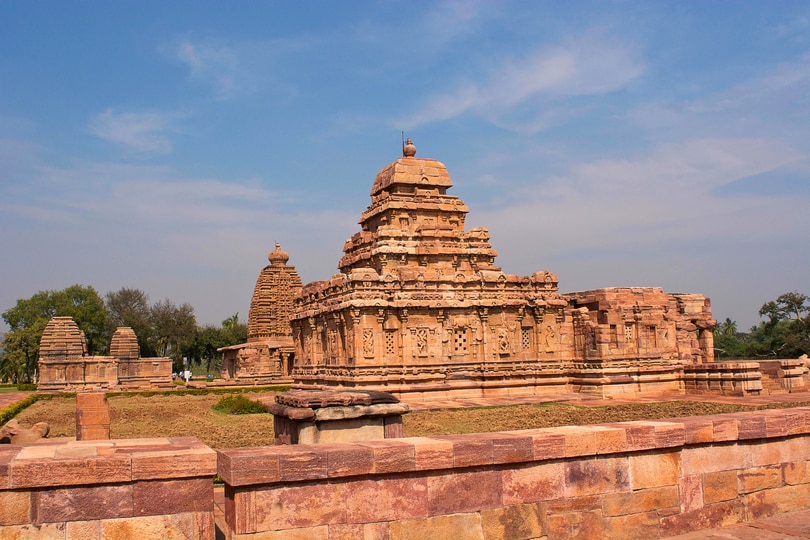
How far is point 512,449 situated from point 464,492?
0.48 metres

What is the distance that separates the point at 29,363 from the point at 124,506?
52635mm

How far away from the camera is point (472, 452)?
5.53 meters

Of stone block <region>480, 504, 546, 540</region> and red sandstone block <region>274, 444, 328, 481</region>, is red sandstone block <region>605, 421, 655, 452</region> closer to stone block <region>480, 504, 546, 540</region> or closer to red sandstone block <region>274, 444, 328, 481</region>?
stone block <region>480, 504, 546, 540</region>

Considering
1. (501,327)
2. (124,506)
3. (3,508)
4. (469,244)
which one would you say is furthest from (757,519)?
(469,244)

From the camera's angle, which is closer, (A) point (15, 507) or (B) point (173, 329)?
(A) point (15, 507)

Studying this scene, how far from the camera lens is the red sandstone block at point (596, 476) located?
5.91 meters

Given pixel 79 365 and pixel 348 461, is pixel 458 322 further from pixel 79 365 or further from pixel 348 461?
pixel 348 461

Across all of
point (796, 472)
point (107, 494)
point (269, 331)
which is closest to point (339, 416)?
point (107, 494)

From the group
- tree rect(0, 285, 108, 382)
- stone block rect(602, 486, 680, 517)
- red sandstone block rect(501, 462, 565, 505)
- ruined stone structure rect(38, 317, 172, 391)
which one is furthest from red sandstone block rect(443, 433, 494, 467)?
tree rect(0, 285, 108, 382)

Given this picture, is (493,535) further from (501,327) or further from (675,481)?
(501,327)

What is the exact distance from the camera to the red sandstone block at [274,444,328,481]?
5.00 metres

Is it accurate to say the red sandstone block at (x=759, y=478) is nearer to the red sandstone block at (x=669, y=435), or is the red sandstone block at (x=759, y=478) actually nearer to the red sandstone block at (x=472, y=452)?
the red sandstone block at (x=669, y=435)

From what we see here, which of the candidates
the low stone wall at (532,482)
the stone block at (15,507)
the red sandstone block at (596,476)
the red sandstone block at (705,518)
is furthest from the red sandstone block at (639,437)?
the stone block at (15,507)

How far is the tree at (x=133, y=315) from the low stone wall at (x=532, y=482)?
6604cm
